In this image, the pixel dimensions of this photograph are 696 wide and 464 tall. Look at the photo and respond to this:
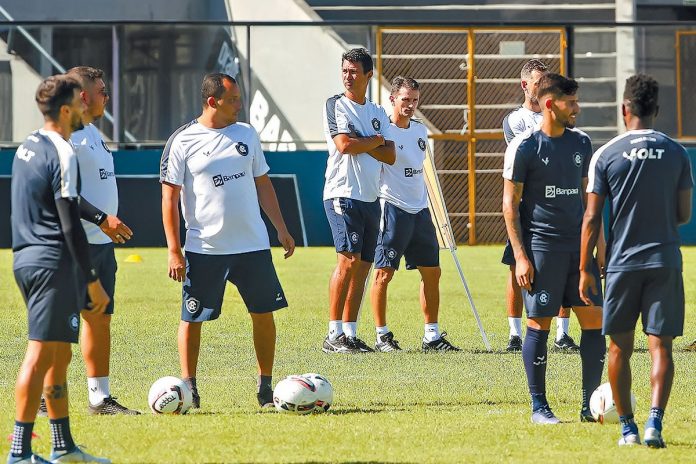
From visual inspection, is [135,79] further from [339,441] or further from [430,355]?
[339,441]

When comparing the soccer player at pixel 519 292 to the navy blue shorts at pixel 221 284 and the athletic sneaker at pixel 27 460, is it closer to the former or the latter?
the navy blue shorts at pixel 221 284

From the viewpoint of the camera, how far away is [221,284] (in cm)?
836

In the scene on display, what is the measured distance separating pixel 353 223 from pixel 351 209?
12 centimetres

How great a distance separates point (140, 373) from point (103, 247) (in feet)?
6.57

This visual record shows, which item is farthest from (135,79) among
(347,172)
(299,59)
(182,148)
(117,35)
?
(182,148)

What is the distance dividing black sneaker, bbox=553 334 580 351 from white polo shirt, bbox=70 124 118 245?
14.7 feet

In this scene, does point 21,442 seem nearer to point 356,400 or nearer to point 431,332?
point 356,400

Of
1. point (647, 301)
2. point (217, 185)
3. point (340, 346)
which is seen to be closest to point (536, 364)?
point (647, 301)

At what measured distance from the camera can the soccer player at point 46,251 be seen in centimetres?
625

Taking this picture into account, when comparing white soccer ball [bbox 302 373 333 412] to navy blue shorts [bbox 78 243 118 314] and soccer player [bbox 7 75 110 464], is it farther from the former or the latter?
soccer player [bbox 7 75 110 464]

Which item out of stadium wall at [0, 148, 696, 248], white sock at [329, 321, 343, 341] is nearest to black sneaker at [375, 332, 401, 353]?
white sock at [329, 321, 343, 341]

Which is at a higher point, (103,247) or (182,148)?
(182,148)

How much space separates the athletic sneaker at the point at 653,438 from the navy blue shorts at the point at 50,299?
115 inches

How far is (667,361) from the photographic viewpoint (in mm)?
6855
